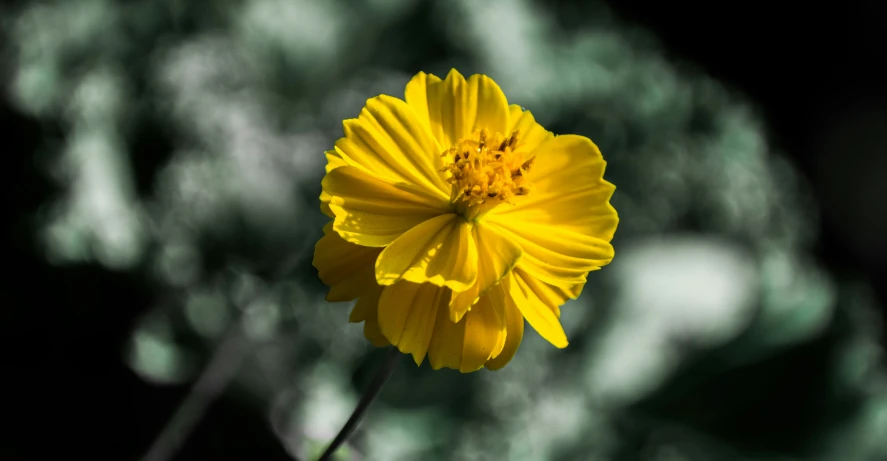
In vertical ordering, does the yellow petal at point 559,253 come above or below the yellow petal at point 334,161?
above

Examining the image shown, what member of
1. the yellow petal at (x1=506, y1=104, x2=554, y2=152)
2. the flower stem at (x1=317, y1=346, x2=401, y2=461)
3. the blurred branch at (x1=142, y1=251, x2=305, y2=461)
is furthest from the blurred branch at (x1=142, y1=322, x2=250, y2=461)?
the yellow petal at (x1=506, y1=104, x2=554, y2=152)

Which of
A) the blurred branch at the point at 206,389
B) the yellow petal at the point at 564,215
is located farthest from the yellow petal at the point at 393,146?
the blurred branch at the point at 206,389

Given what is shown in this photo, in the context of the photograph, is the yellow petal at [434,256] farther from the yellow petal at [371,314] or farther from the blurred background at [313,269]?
the blurred background at [313,269]

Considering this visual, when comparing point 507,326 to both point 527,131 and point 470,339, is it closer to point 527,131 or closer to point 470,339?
point 470,339

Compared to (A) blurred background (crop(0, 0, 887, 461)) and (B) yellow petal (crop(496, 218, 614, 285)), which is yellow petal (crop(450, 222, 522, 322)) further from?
(A) blurred background (crop(0, 0, 887, 461))

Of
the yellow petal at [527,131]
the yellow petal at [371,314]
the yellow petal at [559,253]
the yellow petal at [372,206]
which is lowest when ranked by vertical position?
the yellow petal at [371,314]

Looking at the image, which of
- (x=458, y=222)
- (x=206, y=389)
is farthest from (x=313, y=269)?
(x=458, y=222)
